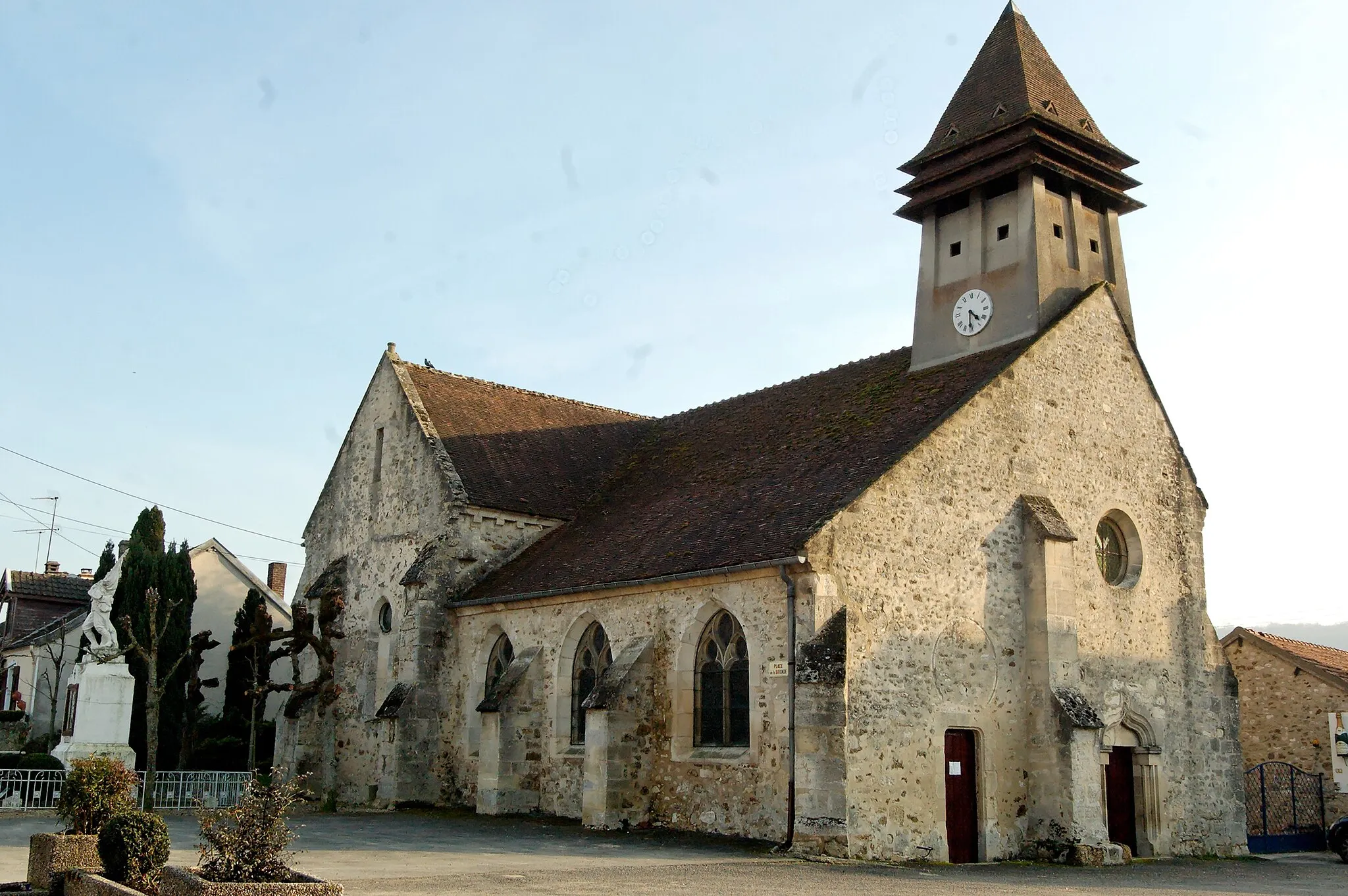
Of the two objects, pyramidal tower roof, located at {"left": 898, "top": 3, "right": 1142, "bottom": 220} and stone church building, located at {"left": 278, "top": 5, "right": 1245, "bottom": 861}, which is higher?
pyramidal tower roof, located at {"left": 898, "top": 3, "right": 1142, "bottom": 220}

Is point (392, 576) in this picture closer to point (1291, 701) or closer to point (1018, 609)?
point (1018, 609)

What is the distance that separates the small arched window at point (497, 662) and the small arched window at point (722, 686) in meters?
5.56

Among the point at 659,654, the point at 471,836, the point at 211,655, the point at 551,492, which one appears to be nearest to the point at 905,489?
the point at 659,654

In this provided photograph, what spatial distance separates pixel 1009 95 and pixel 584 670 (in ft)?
43.9

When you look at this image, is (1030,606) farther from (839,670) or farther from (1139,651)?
(839,670)

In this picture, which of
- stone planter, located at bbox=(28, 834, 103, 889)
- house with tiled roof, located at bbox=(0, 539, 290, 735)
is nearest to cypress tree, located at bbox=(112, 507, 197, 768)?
house with tiled roof, located at bbox=(0, 539, 290, 735)

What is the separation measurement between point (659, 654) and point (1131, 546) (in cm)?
864

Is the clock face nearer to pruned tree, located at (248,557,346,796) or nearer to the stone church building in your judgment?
the stone church building

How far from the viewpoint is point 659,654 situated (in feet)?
63.6

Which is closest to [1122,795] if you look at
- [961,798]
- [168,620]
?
[961,798]

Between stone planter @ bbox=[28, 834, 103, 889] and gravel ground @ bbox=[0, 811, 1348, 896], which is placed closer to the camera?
stone planter @ bbox=[28, 834, 103, 889]

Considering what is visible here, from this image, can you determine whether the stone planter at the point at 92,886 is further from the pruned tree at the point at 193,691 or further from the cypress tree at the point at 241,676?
the cypress tree at the point at 241,676

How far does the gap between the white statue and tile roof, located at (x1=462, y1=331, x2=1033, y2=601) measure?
6.39m

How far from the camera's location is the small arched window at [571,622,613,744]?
21047 millimetres
